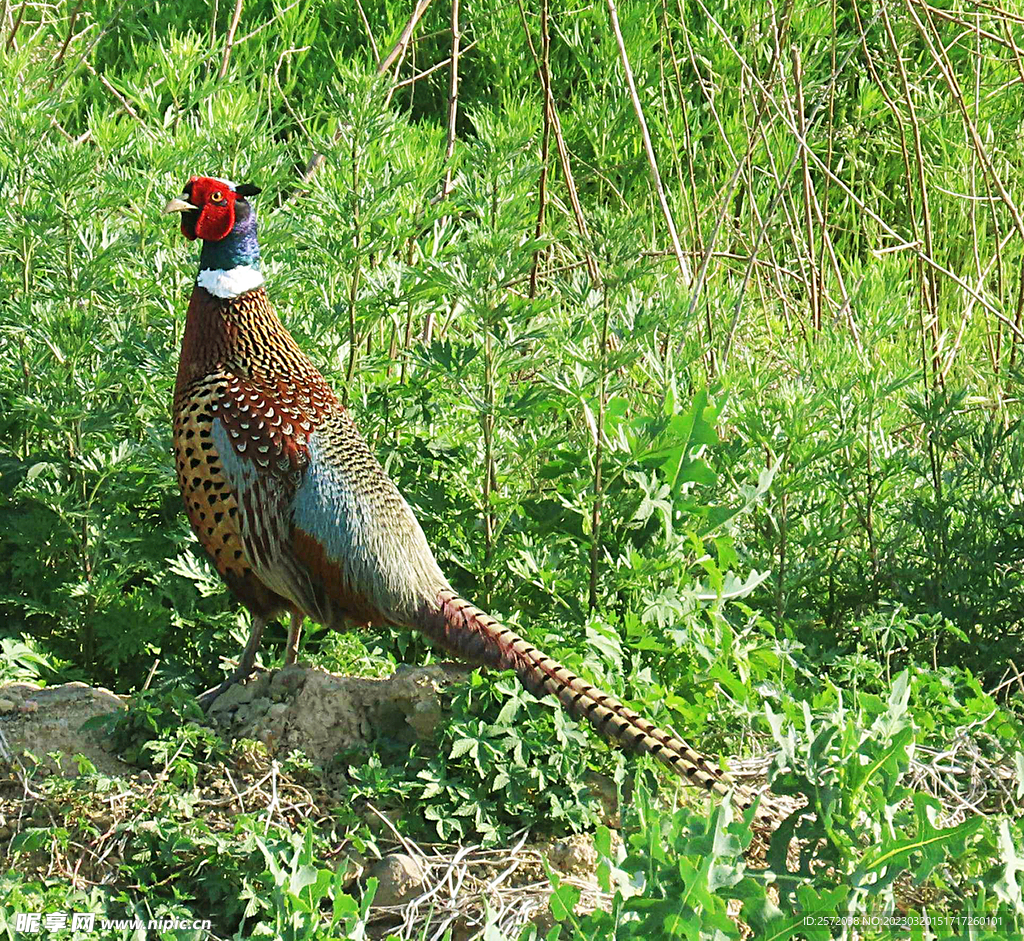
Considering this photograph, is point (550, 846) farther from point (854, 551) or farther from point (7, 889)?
point (854, 551)

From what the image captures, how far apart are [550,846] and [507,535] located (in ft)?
3.37

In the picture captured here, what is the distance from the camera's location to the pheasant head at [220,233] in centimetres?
350

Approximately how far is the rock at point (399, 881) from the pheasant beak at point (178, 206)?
1708 mm

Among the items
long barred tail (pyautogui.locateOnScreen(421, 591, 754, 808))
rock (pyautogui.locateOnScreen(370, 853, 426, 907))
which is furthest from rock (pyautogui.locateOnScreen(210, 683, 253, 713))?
rock (pyautogui.locateOnScreen(370, 853, 426, 907))

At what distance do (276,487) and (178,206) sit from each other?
2.53 feet

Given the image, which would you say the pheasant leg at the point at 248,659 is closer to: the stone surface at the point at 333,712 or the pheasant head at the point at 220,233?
the stone surface at the point at 333,712

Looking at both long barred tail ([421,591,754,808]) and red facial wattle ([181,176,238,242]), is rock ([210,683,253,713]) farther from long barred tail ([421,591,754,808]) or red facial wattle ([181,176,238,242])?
red facial wattle ([181,176,238,242])

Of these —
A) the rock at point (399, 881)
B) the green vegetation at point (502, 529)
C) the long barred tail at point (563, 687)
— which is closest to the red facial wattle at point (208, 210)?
the green vegetation at point (502, 529)

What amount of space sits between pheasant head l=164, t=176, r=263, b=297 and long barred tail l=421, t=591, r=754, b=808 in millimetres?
988

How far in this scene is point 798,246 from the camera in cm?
513

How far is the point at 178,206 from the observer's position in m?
3.46

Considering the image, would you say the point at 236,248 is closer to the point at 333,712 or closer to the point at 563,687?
the point at 333,712

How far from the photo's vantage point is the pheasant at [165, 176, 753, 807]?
334 cm

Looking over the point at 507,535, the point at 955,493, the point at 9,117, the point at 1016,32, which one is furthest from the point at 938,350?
the point at 9,117
